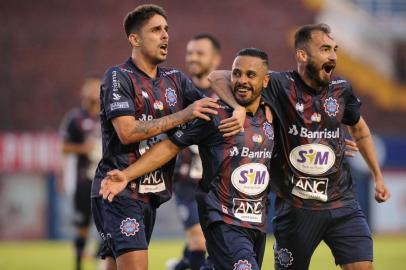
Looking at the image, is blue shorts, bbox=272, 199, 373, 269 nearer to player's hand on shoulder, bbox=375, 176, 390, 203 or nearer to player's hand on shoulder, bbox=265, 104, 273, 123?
player's hand on shoulder, bbox=375, 176, 390, 203

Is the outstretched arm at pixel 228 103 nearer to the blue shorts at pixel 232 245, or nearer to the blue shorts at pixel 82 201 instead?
the blue shorts at pixel 232 245

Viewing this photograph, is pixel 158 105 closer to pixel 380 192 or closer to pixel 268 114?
pixel 268 114

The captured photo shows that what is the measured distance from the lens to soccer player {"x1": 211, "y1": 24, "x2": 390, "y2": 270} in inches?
271

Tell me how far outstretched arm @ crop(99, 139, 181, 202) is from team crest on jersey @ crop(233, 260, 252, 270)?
92 centimetres

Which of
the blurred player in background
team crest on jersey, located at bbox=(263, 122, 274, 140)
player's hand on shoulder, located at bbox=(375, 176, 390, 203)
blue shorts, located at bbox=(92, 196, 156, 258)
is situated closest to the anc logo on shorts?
blue shorts, located at bbox=(92, 196, 156, 258)

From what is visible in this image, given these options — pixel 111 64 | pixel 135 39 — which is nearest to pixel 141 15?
pixel 135 39

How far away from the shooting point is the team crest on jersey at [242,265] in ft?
20.2

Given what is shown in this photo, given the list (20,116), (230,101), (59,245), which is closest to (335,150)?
(230,101)

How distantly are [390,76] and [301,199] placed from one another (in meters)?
20.4

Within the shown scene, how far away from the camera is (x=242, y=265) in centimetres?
618

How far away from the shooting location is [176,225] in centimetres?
1927

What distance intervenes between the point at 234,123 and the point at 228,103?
9.7 inches

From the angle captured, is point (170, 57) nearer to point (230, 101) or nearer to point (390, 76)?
point (390, 76)

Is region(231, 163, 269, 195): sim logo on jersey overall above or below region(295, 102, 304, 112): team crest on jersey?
below
